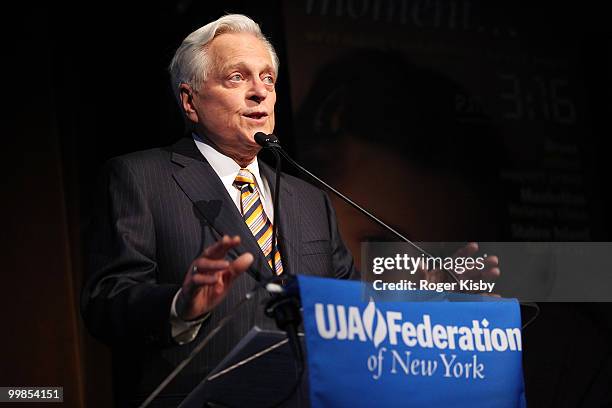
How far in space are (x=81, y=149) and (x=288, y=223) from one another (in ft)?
5.10

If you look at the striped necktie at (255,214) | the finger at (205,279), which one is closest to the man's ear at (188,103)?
the striped necktie at (255,214)

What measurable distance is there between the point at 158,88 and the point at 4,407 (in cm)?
148

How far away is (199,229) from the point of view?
7.22 feet

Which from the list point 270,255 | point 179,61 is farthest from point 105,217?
point 179,61

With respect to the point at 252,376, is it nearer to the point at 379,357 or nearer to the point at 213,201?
the point at 379,357

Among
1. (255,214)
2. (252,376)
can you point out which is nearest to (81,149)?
(255,214)

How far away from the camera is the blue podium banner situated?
1.57 m

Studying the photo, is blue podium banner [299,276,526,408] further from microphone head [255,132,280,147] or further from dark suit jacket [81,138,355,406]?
microphone head [255,132,280,147]

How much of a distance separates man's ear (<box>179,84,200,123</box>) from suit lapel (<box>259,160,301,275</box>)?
0.82 feet

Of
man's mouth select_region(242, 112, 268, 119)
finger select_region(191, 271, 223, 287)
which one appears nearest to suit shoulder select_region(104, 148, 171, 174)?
man's mouth select_region(242, 112, 268, 119)

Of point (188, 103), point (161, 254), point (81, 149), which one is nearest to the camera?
point (161, 254)

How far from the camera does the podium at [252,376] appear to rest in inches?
63.2

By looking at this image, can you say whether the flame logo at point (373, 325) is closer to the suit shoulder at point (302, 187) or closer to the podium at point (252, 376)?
the podium at point (252, 376)

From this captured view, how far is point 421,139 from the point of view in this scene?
152 inches
